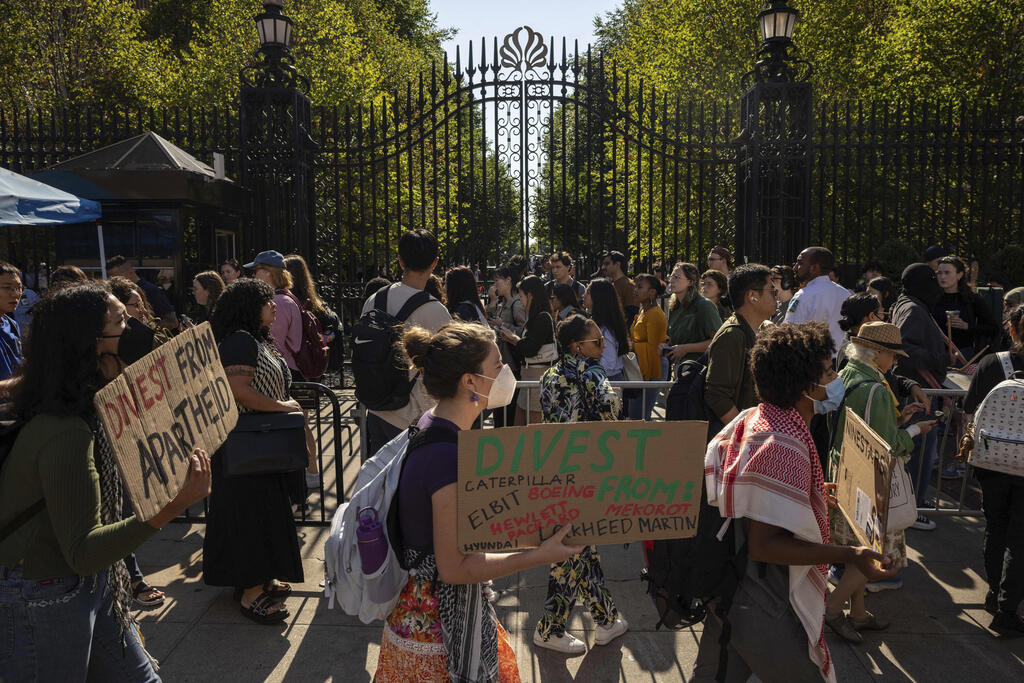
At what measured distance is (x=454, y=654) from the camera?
235 cm

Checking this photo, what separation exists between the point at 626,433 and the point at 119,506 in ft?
5.59

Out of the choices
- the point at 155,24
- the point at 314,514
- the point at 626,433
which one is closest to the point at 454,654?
the point at 626,433

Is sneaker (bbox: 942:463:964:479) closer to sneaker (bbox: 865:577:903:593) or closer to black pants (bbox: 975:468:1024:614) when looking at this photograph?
sneaker (bbox: 865:577:903:593)

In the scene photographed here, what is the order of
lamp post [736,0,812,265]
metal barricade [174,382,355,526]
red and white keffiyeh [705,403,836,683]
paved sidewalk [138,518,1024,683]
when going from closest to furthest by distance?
red and white keffiyeh [705,403,836,683]
paved sidewalk [138,518,1024,683]
metal barricade [174,382,355,526]
lamp post [736,0,812,265]

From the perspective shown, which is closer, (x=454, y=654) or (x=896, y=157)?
(x=454, y=654)

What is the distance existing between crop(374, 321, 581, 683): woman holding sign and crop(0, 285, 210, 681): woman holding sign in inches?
27.4

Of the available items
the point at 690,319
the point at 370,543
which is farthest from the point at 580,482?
the point at 690,319

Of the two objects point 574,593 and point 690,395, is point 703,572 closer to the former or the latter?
point 690,395

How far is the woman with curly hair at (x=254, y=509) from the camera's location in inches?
169

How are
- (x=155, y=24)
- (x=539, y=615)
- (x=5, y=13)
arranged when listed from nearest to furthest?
(x=539, y=615)
(x=5, y=13)
(x=155, y=24)

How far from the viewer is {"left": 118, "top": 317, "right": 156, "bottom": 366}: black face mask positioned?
15.4 ft

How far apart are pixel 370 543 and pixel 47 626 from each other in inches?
39.7

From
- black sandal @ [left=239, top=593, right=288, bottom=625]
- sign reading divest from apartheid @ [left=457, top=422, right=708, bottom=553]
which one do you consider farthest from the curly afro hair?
black sandal @ [left=239, top=593, right=288, bottom=625]

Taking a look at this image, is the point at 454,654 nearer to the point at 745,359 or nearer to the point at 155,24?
the point at 745,359
